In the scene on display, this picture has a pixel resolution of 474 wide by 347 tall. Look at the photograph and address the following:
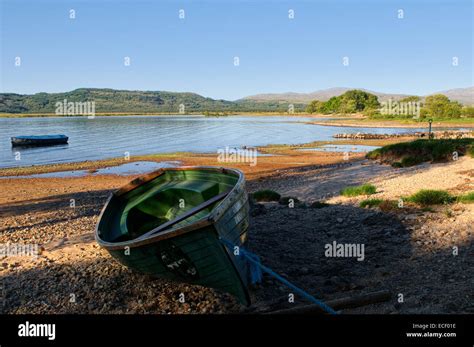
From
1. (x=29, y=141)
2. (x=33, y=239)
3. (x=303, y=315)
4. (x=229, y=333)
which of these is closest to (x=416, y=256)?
(x=303, y=315)

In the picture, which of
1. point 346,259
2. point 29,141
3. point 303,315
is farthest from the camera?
point 29,141

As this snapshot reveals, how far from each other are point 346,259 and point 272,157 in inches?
1294

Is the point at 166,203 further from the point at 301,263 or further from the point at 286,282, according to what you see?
the point at 286,282

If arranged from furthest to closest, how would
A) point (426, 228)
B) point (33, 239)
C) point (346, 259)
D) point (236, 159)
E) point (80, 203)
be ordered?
point (236, 159), point (80, 203), point (33, 239), point (426, 228), point (346, 259)

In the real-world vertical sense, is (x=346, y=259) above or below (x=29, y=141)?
below

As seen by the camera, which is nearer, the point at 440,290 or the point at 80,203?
the point at 440,290

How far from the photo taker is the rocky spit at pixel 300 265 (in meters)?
8.25

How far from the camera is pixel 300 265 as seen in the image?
34.0 feet

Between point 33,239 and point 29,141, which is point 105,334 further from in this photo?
point 29,141

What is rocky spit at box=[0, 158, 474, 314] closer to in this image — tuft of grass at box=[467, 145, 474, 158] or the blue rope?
the blue rope

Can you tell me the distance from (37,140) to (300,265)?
59.2 metres

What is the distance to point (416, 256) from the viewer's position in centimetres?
979

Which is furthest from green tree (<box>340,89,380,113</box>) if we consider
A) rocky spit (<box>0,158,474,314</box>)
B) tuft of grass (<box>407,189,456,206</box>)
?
tuft of grass (<box>407,189,456,206</box>)

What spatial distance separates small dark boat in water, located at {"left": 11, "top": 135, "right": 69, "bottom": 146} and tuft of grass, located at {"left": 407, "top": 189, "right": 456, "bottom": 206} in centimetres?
5792
